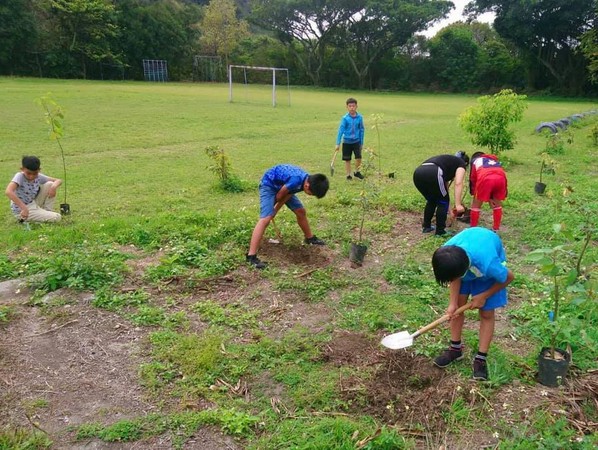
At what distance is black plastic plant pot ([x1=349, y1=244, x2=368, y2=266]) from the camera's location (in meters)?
5.33

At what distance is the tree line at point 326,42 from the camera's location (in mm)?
36875

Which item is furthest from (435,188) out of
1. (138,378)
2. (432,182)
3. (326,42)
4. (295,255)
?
(326,42)

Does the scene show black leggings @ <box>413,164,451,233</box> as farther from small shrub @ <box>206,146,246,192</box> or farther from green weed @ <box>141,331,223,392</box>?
small shrub @ <box>206,146,246,192</box>

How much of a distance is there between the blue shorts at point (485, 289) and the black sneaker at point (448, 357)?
446 mm

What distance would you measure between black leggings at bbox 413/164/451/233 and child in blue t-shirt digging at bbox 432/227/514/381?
2.58 m

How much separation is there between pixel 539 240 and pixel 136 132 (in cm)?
1154

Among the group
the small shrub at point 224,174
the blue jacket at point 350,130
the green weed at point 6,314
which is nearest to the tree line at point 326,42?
the blue jacket at point 350,130

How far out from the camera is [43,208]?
6.69 metres

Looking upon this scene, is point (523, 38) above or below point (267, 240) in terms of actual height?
above

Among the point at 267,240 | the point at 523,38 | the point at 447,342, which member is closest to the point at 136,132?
the point at 267,240

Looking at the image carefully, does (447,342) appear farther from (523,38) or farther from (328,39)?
(328,39)

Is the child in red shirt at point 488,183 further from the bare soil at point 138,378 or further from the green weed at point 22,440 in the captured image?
the green weed at point 22,440

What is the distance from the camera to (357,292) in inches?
186

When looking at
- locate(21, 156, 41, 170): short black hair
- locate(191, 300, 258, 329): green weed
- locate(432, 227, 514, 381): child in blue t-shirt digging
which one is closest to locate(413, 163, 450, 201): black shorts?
locate(432, 227, 514, 381): child in blue t-shirt digging
